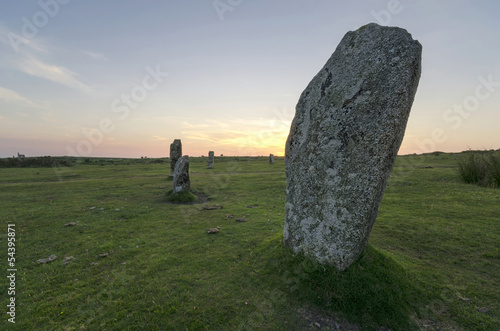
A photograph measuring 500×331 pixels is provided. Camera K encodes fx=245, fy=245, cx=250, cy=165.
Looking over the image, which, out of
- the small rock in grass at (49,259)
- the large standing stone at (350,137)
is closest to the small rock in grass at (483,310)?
the large standing stone at (350,137)

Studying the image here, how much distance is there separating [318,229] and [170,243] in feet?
18.0

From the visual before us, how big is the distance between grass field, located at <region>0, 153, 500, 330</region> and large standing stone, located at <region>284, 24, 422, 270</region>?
2.87ft

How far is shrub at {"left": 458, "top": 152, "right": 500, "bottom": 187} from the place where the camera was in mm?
16172

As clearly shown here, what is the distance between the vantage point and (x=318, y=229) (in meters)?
5.70

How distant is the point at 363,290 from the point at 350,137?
3.26m

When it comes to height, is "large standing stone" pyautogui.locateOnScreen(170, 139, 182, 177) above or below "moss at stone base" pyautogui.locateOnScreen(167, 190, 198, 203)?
above

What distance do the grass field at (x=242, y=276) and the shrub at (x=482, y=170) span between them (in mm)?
6036

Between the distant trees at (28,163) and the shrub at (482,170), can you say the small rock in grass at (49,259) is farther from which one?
the distant trees at (28,163)

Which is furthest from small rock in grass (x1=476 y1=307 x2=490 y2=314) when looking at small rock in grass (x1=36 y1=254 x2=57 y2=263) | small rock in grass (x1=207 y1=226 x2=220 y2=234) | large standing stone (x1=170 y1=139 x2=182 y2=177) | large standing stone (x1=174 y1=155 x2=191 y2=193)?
large standing stone (x1=170 y1=139 x2=182 y2=177)

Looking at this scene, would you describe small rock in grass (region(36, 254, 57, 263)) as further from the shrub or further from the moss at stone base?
the shrub

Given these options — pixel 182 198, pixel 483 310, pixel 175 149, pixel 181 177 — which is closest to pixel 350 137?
pixel 483 310

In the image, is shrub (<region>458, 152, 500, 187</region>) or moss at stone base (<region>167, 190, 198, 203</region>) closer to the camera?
moss at stone base (<region>167, 190, 198, 203</region>)

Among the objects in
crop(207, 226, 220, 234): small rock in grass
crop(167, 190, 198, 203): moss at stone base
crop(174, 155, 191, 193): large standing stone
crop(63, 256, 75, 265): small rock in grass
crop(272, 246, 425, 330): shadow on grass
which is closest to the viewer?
crop(272, 246, 425, 330): shadow on grass

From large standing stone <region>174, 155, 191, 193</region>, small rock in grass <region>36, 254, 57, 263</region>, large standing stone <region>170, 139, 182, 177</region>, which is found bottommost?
small rock in grass <region>36, 254, 57, 263</region>
